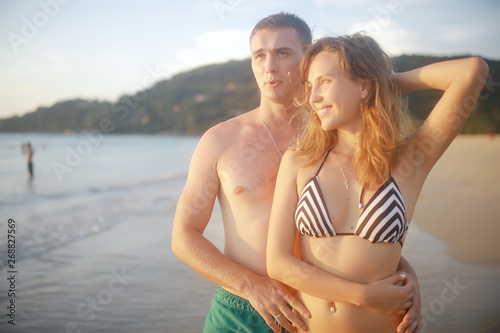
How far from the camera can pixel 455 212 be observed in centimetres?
929

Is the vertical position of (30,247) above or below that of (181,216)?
below

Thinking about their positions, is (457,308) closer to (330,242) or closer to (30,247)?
(330,242)

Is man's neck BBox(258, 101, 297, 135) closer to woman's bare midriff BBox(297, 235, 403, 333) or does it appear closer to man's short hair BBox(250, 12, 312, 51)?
man's short hair BBox(250, 12, 312, 51)

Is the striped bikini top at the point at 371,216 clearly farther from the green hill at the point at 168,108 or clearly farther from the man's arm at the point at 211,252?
the green hill at the point at 168,108

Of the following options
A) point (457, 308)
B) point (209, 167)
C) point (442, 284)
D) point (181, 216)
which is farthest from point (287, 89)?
point (442, 284)

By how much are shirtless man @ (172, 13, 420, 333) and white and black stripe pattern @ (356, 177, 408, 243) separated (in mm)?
663

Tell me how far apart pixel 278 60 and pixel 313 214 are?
3.97 ft

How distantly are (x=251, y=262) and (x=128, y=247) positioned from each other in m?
5.67

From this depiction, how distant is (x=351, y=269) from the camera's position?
85.1 inches

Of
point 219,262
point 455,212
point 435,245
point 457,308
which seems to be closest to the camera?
point 219,262

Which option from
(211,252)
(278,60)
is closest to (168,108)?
(278,60)

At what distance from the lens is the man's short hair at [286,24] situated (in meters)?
2.90

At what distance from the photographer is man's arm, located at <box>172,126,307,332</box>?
2.41m

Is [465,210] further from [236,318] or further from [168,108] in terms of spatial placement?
[168,108]
